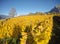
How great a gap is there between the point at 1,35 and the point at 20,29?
0.98 metres

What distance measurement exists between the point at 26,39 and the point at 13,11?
17.2 feet

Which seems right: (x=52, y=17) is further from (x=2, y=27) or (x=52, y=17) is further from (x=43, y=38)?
(x=2, y=27)

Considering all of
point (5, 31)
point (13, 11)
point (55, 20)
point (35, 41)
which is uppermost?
point (13, 11)

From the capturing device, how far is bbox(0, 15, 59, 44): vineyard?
528 centimetres

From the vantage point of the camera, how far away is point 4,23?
6.48 metres

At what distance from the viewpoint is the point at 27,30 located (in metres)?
5.68

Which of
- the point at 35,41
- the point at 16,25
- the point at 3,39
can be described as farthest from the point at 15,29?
the point at 35,41

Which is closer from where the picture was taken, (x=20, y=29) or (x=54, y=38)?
(x=54, y=38)

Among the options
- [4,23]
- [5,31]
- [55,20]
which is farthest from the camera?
[4,23]

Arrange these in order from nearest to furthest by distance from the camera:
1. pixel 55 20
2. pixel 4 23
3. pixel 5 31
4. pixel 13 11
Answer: pixel 55 20
pixel 5 31
pixel 4 23
pixel 13 11

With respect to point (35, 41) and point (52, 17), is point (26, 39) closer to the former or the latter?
point (35, 41)

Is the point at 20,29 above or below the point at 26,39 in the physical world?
above

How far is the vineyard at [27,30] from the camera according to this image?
5277 mm

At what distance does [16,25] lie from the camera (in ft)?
20.1
